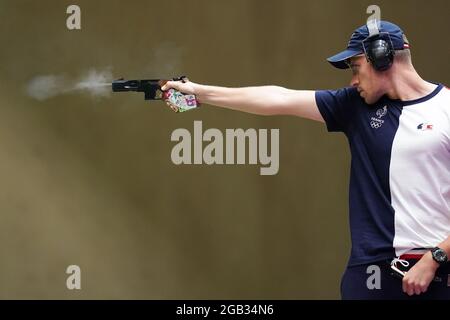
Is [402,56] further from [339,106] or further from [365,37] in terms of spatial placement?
[339,106]

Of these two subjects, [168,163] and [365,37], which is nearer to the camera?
[365,37]

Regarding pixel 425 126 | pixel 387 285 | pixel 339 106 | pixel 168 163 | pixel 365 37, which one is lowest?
pixel 387 285

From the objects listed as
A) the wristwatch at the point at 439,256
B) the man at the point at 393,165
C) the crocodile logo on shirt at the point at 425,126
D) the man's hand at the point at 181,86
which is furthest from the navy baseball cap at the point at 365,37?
the wristwatch at the point at 439,256

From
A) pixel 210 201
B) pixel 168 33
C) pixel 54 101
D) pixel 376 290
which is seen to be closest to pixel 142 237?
pixel 210 201

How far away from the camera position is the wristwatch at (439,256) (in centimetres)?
232

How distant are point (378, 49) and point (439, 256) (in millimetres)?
744

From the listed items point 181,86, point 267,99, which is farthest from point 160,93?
point 267,99

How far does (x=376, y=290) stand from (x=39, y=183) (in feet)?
8.75

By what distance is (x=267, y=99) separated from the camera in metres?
2.71

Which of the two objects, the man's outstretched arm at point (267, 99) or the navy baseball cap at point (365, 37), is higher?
the navy baseball cap at point (365, 37)

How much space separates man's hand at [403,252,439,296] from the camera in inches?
91.5

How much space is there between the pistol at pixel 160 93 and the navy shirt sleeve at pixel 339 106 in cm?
57

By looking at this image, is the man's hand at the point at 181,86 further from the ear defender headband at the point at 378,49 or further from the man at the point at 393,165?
the ear defender headband at the point at 378,49

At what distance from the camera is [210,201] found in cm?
448
